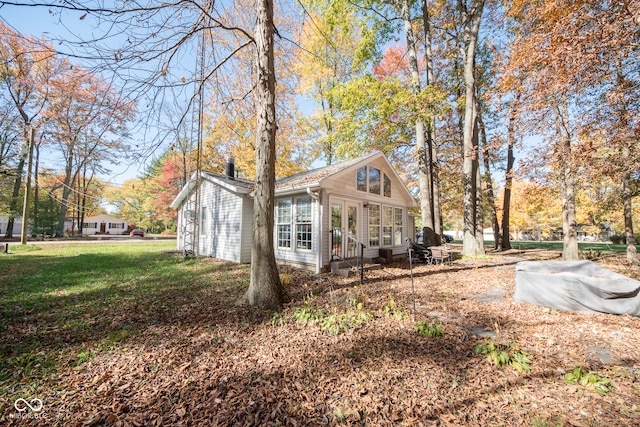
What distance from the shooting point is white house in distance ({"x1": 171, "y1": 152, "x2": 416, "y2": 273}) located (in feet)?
27.7

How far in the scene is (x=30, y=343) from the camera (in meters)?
3.40

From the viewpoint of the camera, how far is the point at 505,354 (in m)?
2.93

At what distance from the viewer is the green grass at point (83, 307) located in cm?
311

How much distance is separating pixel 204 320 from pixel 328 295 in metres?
2.54

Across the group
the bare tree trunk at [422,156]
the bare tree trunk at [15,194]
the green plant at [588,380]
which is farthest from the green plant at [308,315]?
the bare tree trunk at [15,194]

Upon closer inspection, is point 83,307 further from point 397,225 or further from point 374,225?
point 397,225

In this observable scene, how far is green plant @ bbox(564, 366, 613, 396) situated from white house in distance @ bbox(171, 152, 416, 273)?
5220 mm

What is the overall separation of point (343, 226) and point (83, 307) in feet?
23.3

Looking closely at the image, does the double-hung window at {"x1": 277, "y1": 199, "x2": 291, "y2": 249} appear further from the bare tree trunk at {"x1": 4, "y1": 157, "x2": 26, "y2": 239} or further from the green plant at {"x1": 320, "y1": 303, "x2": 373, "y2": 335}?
the bare tree trunk at {"x1": 4, "y1": 157, "x2": 26, "y2": 239}

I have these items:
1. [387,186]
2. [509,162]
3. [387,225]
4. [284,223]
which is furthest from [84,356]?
[509,162]

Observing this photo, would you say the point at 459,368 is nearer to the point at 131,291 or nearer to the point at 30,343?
the point at 30,343

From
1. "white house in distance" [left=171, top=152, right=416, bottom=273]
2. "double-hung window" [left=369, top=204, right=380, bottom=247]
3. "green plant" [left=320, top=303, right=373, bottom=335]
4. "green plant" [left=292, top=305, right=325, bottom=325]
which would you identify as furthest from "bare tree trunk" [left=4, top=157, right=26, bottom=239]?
"green plant" [left=320, top=303, right=373, bottom=335]

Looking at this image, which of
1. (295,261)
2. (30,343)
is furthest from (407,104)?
(30,343)

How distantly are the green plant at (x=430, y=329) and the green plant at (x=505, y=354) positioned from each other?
0.49 m
